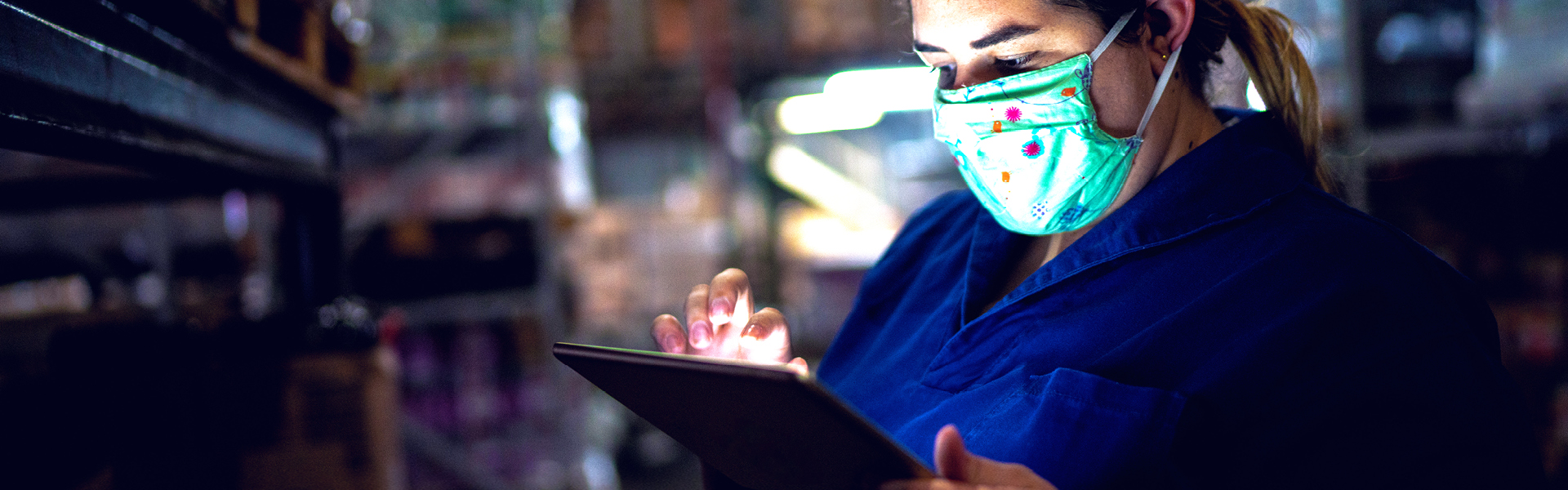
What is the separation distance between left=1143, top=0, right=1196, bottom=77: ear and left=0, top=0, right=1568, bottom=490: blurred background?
10.2 inches

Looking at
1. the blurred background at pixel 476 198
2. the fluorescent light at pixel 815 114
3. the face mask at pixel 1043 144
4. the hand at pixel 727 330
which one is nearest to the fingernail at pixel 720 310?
the hand at pixel 727 330

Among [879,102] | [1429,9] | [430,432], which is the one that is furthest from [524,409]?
[1429,9]

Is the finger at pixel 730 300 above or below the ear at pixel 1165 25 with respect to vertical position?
below

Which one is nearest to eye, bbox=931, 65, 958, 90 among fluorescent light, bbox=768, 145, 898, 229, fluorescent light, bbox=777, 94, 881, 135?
fluorescent light, bbox=777, 94, 881, 135

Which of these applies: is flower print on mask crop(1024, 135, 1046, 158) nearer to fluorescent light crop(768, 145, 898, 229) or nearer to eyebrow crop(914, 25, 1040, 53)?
eyebrow crop(914, 25, 1040, 53)

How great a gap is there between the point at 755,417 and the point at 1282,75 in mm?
1016

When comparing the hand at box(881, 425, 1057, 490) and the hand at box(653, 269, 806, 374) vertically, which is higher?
the hand at box(653, 269, 806, 374)

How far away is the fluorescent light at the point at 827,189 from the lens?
7.83m

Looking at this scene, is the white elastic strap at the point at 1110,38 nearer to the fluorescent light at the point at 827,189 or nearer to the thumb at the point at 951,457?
the thumb at the point at 951,457

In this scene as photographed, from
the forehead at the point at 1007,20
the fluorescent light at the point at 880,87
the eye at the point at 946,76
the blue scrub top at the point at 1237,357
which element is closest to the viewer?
the blue scrub top at the point at 1237,357

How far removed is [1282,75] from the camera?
52.0 inches

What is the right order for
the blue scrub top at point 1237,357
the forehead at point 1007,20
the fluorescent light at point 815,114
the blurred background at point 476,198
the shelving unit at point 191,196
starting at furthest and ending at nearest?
1. the fluorescent light at point 815,114
2. the blurred background at point 476,198
3. the forehead at point 1007,20
4. the shelving unit at point 191,196
5. the blue scrub top at point 1237,357

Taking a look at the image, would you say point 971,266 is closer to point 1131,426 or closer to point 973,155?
point 973,155

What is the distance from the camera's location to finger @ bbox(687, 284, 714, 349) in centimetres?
126
